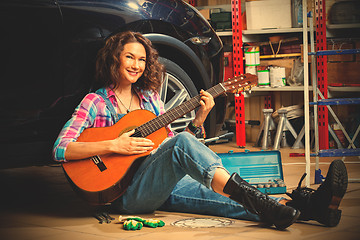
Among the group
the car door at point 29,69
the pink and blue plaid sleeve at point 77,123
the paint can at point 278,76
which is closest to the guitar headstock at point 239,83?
the pink and blue plaid sleeve at point 77,123

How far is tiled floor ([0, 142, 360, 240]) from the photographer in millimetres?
1972

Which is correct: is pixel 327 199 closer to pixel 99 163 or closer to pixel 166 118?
pixel 166 118

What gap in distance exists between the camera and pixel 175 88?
2.97 meters

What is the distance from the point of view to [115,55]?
2432mm

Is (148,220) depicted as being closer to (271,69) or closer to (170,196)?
(170,196)

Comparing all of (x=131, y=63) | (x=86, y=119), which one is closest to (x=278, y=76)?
(x=131, y=63)

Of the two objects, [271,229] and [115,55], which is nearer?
[271,229]

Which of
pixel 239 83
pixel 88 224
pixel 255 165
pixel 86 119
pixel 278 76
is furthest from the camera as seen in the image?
pixel 278 76

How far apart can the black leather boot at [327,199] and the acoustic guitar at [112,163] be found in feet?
2.13

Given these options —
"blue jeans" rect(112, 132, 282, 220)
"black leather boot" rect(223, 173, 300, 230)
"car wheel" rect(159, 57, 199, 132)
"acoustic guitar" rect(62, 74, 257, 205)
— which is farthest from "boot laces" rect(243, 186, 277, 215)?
"car wheel" rect(159, 57, 199, 132)

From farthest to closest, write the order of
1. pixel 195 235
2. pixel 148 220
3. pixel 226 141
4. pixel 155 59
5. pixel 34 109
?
pixel 226 141 → pixel 155 59 → pixel 34 109 → pixel 148 220 → pixel 195 235

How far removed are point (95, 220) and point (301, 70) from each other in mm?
3110

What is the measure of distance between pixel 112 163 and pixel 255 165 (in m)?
1.01

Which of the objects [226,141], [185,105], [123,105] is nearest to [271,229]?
[185,105]
